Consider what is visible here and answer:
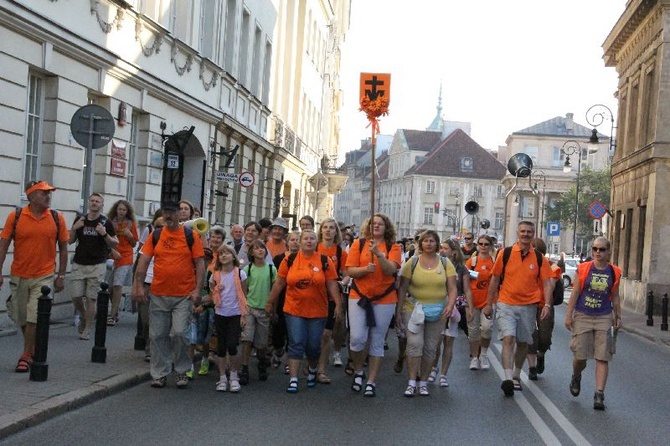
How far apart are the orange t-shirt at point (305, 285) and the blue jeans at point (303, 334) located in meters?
0.07

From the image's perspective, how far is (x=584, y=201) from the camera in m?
99.9

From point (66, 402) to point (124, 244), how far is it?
22.7 ft

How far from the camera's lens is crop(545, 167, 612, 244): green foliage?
10025 centimetres

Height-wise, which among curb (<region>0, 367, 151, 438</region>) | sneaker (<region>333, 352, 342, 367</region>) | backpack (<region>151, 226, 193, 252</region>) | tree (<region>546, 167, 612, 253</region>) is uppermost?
tree (<region>546, 167, 612, 253</region>)

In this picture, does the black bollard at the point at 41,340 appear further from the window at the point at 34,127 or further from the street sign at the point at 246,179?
the street sign at the point at 246,179

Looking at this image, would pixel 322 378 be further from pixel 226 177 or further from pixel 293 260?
pixel 226 177

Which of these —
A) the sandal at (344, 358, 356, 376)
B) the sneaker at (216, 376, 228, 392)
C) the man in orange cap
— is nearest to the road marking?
the sandal at (344, 358, 356, 376)

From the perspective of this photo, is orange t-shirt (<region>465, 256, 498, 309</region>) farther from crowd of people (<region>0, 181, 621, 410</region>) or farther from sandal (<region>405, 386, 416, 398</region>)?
sandal (<region>405, 386, 416, 398</region>)

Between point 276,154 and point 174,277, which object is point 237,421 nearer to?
point 174,277

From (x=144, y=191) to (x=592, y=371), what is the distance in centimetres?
955

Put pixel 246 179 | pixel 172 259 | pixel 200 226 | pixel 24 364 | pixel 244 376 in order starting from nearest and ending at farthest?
pixel 24 364 → pixel 172 259 → pixel 244 376 → pixel 200 226 → pixel 246 179

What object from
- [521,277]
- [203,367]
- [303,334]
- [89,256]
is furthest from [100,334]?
[521,277]

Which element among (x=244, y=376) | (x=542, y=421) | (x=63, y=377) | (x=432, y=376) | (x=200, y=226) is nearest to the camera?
(x=542, y=421)

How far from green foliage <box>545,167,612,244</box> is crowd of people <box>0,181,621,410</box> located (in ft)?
293
